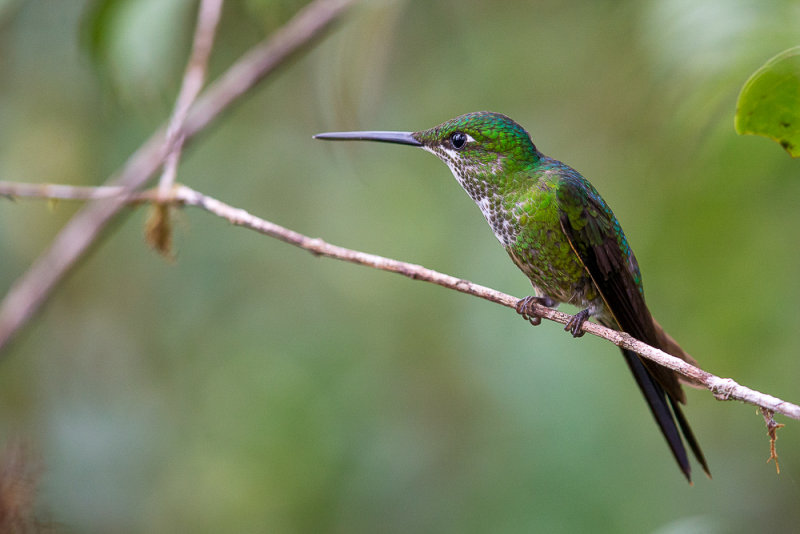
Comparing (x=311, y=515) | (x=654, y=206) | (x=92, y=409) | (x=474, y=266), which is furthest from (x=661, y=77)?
(x=92, y=409)

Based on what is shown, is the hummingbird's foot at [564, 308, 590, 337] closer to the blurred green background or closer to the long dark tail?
the long dark tail

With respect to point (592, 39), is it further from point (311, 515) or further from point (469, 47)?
point (311, 515)

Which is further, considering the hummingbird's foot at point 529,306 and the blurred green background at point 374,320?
the blurred green background at point 374,320

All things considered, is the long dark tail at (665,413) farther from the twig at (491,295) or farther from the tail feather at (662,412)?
the twig at (491,295)

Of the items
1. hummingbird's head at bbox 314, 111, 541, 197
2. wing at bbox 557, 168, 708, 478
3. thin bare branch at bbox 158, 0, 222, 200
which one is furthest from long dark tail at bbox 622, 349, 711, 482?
thin bare branch at bbox 158, 0, 222, 200

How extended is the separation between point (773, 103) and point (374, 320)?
318 cm

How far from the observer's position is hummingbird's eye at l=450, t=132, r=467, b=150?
6.67 ft

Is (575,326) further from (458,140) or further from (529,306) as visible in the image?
(458,140)

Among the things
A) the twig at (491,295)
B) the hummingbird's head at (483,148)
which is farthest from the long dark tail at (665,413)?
the hummingbird's head at (483,148)

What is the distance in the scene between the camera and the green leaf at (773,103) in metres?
1.10

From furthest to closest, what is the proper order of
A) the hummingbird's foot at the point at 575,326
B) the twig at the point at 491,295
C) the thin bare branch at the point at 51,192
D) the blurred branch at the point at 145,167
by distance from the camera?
the blurred branch at the point at 145,167, the thin bare branch at the point at 51,192, the hummingbird's foot at the point at 575,326, the twig at the point at 491,295

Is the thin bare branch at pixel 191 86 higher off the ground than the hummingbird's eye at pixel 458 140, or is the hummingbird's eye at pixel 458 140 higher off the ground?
the thin bare branch at pixel 191 86

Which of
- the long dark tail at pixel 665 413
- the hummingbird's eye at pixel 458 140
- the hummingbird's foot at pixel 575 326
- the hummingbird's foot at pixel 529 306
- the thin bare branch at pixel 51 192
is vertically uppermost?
the thin bare branch at pixel 51 192

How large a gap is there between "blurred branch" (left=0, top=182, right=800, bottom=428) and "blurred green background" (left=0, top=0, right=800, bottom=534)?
1.35ft
